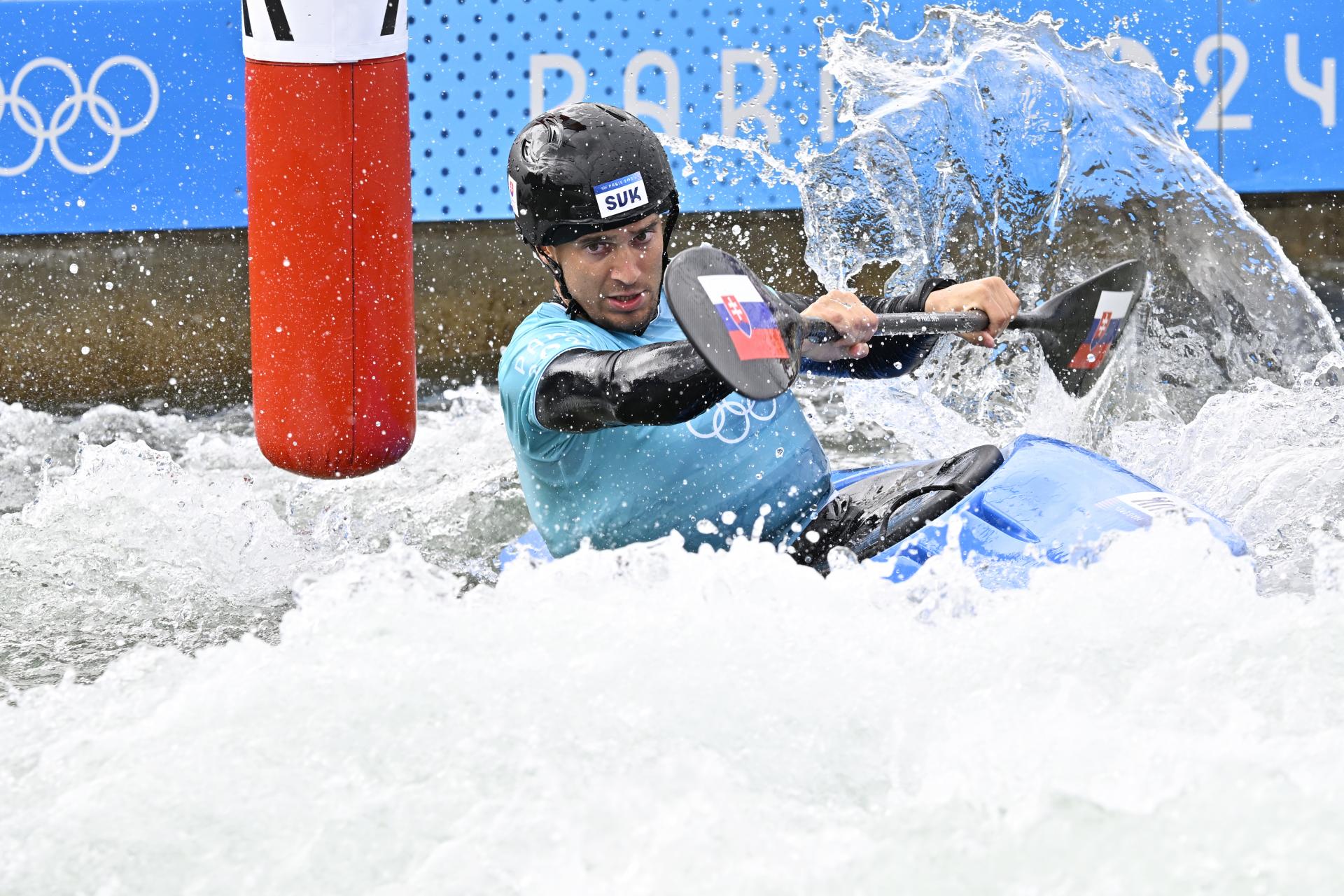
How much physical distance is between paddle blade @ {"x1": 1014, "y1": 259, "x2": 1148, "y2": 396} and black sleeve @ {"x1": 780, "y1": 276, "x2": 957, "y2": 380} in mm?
232

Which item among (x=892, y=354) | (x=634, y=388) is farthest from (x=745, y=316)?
(x=892, y=354)

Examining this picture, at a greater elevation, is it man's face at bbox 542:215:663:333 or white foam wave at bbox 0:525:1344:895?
man's face at bbox 542:215:663:333

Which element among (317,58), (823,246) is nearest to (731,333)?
(317,58)

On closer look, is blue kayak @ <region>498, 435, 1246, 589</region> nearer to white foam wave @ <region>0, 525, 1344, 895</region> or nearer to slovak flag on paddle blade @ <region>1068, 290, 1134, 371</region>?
white foam wave @ <region>0, 525, 1344, 895</region>

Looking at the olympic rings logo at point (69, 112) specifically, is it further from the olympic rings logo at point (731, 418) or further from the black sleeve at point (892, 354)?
the olympic rings logo at point (731, 418)

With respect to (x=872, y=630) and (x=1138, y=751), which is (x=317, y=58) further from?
(x=1138, y=751)

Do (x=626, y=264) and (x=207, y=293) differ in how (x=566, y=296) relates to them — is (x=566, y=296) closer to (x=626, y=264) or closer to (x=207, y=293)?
(x=626, y=264)

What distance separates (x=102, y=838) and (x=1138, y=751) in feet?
4.46

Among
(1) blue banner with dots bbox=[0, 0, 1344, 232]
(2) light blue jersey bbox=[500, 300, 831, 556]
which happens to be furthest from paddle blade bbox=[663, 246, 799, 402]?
(1) blue banner with dots bbox=[0, 0, 1344, 232]

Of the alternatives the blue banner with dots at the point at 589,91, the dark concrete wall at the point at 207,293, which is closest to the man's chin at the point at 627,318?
the blue banner with dots at the point at 589,91

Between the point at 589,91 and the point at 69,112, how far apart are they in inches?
81.1

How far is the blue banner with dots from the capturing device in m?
Result: 5.87

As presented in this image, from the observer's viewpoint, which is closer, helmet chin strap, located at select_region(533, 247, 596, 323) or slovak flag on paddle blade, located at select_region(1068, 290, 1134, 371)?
helmet chin strap, located at select_region(533, 247, 596, 323)

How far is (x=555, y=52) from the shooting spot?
6.06 m
